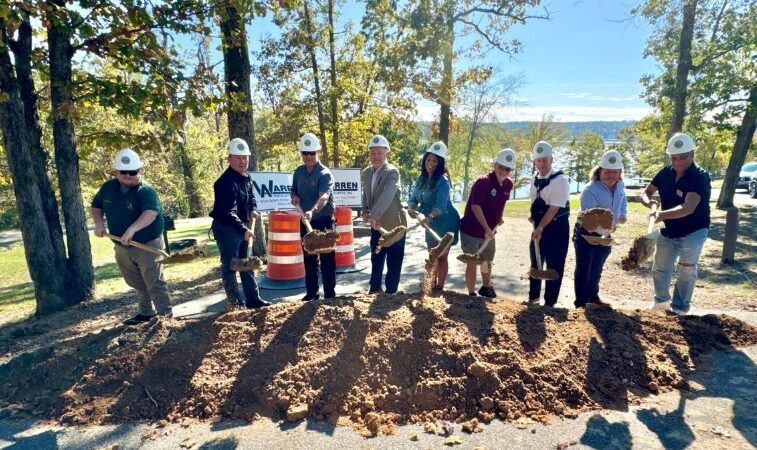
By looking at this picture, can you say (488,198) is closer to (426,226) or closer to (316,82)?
(426,226)

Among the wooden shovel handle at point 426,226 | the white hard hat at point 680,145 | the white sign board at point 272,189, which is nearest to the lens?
the white hard hat at point 680,145

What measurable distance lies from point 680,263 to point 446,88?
9643 mm

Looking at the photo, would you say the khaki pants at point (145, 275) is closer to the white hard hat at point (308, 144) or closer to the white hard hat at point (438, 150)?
the white hard hat at point (308, 144)

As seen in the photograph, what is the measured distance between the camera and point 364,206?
526cm

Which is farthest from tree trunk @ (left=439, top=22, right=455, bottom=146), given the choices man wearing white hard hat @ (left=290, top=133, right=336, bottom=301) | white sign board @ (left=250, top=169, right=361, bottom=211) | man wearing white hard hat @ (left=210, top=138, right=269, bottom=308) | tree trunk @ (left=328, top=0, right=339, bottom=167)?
man wearing white hard hat @ (left=210, top=138, right=269, bottom=308)

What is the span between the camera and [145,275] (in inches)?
187

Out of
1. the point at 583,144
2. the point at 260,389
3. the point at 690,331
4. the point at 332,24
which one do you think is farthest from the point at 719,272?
the point at 583,144

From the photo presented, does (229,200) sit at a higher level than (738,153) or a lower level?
lower

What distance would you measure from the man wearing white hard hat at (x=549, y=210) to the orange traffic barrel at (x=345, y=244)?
3655 millimetres

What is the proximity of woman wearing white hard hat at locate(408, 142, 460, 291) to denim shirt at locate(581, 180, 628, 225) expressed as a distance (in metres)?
1.44

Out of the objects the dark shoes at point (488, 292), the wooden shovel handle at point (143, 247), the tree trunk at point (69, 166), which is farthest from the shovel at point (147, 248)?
the dark shoes at point (488, 292)

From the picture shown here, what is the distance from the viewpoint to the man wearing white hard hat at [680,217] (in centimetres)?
446

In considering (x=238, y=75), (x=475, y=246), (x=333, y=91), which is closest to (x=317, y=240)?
(x=475, y=246)

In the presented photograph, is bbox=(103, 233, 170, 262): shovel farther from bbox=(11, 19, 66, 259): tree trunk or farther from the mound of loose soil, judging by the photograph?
bbox=(11, 19, 66, 259): tree trunk
